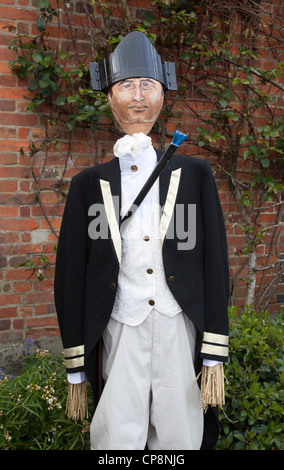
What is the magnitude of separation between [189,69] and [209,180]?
1.66 meters

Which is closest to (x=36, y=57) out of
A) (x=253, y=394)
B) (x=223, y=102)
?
(x=223, y=102)

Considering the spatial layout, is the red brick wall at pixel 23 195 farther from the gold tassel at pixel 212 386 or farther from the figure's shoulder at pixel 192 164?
the gold tassel at pixel 212 386

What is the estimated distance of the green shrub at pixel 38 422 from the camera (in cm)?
209

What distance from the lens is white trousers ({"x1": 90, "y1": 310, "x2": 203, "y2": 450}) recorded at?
5.30 ft

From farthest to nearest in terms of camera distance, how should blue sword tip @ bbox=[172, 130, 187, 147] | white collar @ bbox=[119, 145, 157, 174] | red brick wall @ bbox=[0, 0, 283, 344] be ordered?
red brick wall @ bbox=[0, 0, 283, 344], white collar @ bbox=[119, 145, 157, 174], blue sword tip @ bbox=[172, 130, 187, 147]

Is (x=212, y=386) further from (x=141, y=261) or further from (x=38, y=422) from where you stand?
(x=38, y=422)

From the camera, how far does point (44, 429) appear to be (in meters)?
2.13

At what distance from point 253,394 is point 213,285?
2.62ft

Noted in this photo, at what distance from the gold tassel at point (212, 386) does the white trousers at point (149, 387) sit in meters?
0.06

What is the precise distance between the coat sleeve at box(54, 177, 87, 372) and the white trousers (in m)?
0.17

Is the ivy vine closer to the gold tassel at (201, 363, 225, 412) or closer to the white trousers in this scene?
the white trousers

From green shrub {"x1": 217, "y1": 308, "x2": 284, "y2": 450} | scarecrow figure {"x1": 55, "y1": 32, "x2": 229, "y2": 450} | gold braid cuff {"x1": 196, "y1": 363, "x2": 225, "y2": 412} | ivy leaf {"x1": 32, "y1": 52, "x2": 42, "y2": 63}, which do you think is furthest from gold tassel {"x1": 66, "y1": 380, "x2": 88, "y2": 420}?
ivy leaf {"x1": 32, "y1": 52, "x2": 42, "y2": 63}

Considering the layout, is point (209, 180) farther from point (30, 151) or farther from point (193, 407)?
point (30, 151)

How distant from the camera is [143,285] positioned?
1.63 meters
